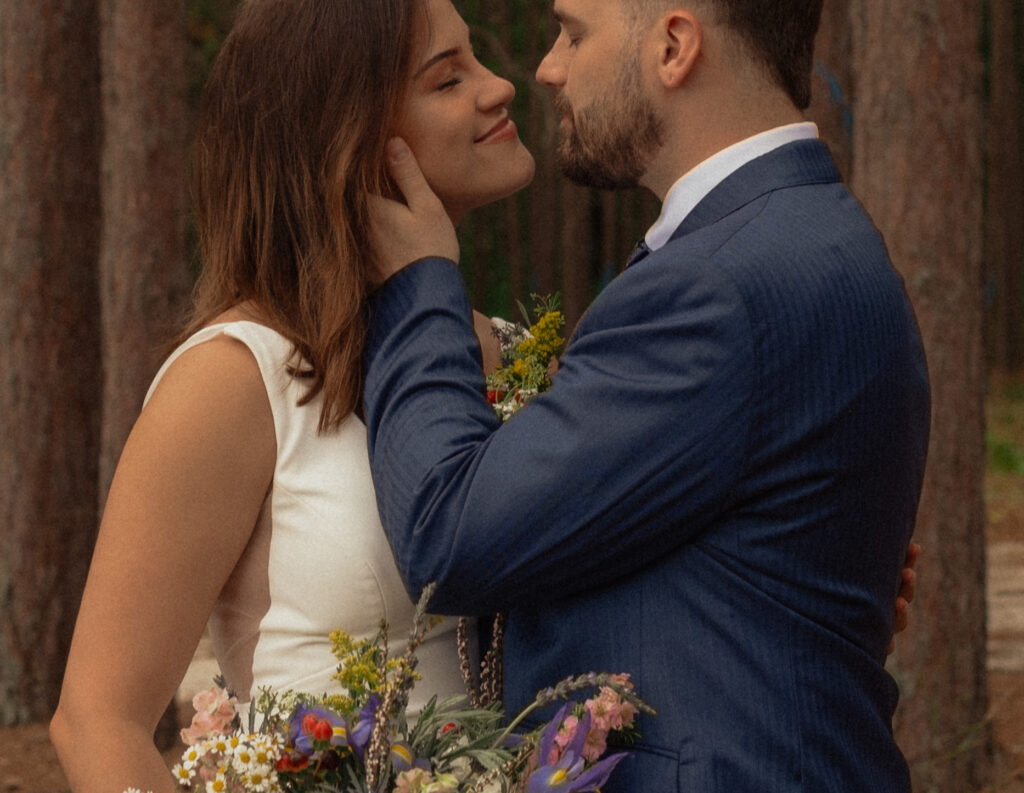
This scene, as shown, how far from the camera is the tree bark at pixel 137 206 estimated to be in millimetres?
6469

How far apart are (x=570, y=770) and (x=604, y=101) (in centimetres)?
113

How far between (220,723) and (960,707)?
15.1ft

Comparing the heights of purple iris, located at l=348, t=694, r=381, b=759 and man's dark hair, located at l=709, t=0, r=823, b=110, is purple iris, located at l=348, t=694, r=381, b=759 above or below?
below

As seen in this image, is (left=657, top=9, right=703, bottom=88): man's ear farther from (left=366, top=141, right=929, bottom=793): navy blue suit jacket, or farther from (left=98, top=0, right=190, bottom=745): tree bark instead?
(left=98, top=0, right=190, bottom=745): tree bark

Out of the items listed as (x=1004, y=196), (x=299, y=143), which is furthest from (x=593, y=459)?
(x=1004, y=196)

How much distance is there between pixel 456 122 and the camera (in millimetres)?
2742

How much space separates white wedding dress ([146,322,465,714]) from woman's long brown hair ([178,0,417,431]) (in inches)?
5.6

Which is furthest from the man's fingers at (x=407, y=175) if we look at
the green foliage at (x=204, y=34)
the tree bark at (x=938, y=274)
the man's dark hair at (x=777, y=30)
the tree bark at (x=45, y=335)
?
the green foliage at (x=204, y=34)

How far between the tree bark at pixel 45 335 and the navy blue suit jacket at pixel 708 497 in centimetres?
488

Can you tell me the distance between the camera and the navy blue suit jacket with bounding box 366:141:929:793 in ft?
6.42

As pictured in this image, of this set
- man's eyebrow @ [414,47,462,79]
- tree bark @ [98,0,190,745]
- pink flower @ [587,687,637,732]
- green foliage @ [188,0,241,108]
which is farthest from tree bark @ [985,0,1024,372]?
pink flower @ [587,687,637,732]

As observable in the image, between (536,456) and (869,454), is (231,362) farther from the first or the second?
(869,454)

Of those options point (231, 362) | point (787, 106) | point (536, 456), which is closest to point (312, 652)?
point (231, 362)

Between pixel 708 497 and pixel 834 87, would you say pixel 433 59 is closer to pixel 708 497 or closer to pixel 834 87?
pixel 708 497
